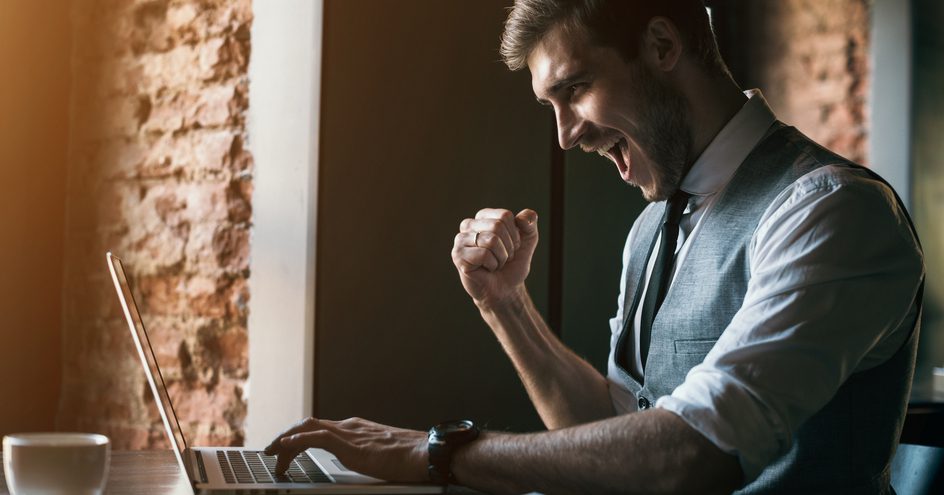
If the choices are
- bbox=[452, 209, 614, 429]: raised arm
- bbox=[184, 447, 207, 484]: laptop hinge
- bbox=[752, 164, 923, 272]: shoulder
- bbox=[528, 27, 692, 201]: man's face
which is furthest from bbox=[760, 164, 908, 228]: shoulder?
bbox=[184, 447, 207, 484]: laptop hinge

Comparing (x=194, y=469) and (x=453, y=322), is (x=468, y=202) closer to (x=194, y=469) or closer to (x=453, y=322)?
(x=453, y=322)

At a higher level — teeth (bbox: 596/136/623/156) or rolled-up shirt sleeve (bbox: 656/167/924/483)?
teeth (bbox: 596/136/623/156)

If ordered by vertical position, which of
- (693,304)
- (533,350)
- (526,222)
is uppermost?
(526,222)

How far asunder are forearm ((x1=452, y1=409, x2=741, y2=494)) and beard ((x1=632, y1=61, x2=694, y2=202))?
502mm

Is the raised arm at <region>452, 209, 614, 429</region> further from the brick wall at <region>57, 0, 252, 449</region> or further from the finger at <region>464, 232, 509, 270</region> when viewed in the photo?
the brick wall at <region>57, 0, 252, 449</region>

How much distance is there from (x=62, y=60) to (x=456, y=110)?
0.92m

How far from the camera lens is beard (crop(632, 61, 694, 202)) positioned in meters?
1.41

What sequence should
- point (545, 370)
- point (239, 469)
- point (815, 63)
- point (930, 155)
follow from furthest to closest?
point (815, 63) → point (930, 155) → point (545, 370) → point (239, 469)

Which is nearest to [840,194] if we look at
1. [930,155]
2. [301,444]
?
[301,444]

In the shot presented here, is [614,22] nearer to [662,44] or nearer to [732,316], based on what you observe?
[662,44]

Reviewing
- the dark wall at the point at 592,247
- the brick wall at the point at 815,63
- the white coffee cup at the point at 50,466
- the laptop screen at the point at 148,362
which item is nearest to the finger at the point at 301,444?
the laptop screen at the point at 148,362

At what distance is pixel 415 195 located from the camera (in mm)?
1812

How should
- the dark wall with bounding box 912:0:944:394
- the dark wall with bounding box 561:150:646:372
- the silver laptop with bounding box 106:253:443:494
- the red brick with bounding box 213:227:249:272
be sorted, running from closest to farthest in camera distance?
the silver laptop with bounding box 106:253:443:494
the red brick with bounding box 213:227:249:272
the dark wall with bounding box 561:150:646:372
the dark wall with bounding box 912:0:944:394

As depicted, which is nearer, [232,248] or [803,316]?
[803,316]
